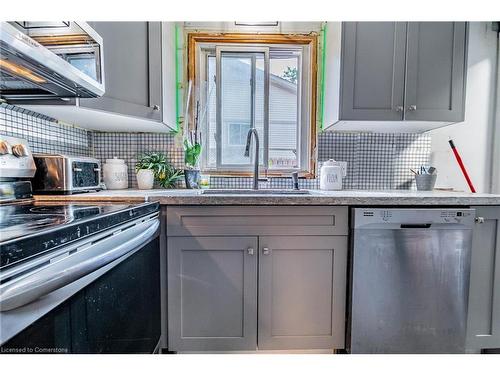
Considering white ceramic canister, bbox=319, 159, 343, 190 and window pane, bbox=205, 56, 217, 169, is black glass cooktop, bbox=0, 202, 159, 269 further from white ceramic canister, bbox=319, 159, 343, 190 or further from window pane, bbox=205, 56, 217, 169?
white ceramic canister, bbox=319, 159, 343, 190

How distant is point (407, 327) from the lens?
4.12ft

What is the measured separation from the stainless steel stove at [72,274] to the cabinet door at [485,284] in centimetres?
157

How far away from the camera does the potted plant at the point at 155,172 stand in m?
1.67

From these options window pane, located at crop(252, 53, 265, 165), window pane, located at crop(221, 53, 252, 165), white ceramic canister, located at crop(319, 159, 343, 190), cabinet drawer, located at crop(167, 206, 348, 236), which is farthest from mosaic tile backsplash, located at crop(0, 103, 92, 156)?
white ceramic canister, located at crop(319, 159, 343, 190)

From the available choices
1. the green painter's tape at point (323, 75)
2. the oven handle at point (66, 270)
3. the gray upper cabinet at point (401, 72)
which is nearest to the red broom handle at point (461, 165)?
the gray upper cabinet at point (401, 72)

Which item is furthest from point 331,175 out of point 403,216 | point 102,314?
point 102,314

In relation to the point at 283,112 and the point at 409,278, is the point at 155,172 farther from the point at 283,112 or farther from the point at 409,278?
the point at 409,278

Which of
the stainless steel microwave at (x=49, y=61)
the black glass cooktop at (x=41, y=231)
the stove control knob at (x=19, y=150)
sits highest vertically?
the stainless steel microwave at (x=49, y=61)

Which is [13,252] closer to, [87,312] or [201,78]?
[87,312]

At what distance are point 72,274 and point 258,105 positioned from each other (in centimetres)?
161

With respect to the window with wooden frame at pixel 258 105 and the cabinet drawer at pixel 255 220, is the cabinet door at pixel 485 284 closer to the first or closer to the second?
the cabinet drawer at pixel 255 220

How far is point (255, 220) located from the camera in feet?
4.07

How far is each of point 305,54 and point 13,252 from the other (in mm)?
1960
